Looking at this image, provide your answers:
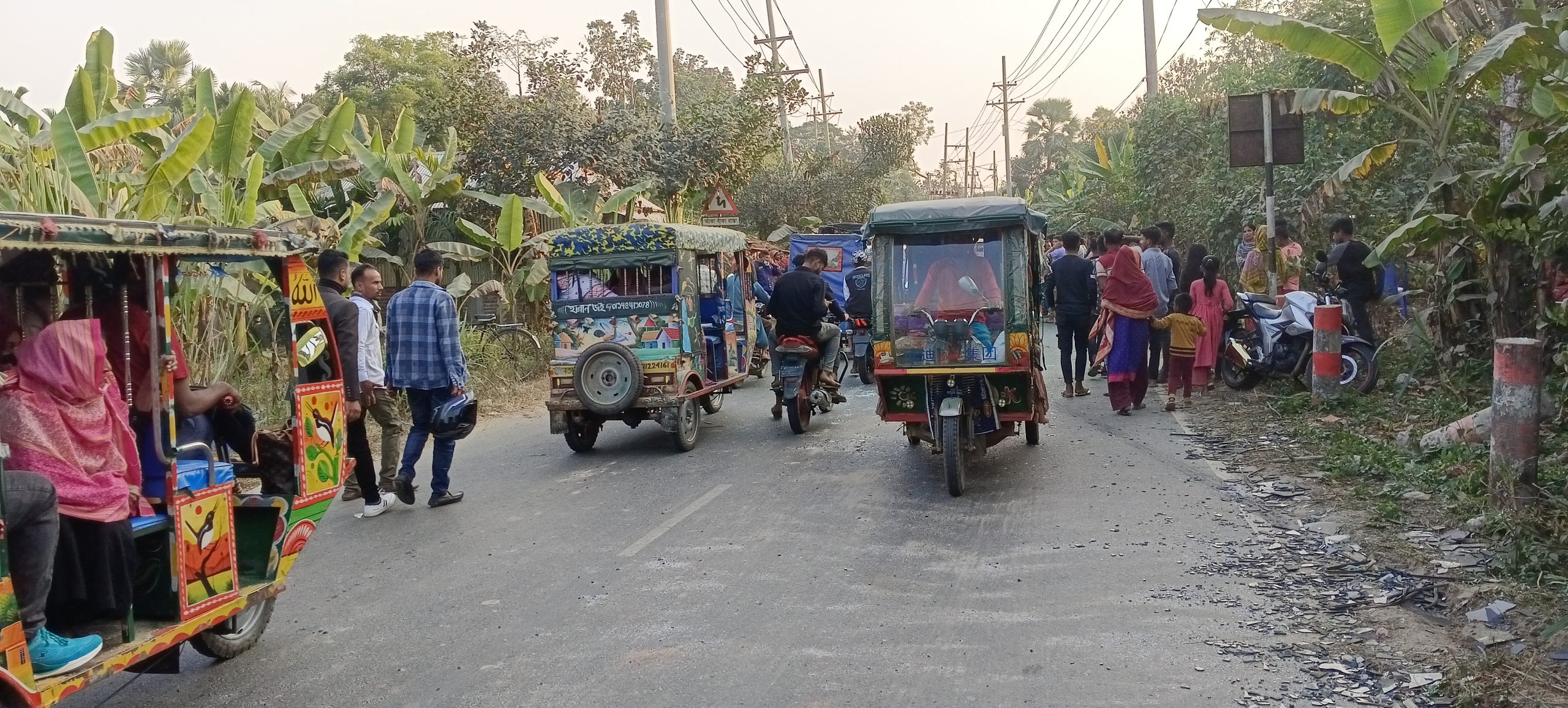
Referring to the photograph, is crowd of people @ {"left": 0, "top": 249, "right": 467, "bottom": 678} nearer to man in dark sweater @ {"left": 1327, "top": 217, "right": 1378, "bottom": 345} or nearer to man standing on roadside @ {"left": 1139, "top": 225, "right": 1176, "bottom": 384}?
man in dark sweater @ {"left": 1327, "top": 217, "right": 1378, "bottom": 345}

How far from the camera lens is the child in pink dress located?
40.9 feet

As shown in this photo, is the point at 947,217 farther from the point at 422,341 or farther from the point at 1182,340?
the point at 1182,340

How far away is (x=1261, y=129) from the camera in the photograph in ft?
41.7

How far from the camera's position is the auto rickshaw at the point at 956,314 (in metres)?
8.85

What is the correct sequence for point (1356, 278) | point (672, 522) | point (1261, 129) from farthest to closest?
point (1261, 129), point (1356, 278), point (672, 522)

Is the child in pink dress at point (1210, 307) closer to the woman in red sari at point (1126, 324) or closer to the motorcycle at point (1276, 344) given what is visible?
the motorcycle at point (1276, 344)

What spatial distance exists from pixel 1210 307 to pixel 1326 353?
5.16 feet

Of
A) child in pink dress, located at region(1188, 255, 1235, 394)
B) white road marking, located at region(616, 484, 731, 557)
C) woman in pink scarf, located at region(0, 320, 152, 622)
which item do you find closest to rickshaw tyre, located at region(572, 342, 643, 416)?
white road marking, located at region(616, 484, 731, 557)

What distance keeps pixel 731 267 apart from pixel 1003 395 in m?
4.88

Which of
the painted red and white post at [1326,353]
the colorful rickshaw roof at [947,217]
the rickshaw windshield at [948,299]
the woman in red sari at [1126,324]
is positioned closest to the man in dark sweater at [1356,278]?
the painted red and white post at [1326,353]

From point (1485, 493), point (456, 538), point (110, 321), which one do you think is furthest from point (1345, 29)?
point (110, 321)

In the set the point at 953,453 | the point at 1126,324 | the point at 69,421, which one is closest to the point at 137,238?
the point at 69,421

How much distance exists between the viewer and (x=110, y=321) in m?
4.91

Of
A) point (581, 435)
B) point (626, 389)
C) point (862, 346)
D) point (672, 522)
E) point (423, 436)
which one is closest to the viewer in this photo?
point (672, 522)
